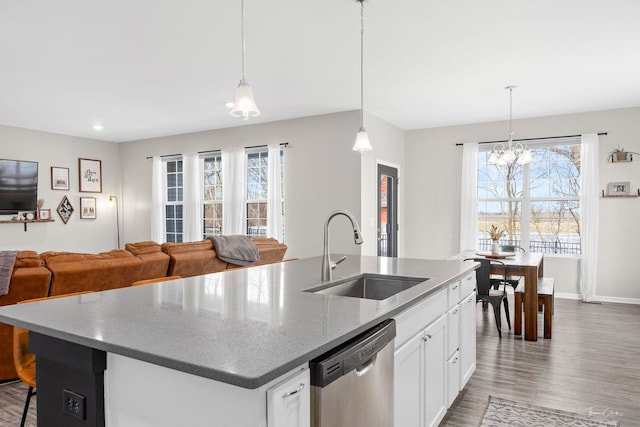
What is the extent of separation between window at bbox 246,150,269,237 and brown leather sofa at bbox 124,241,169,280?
310cm

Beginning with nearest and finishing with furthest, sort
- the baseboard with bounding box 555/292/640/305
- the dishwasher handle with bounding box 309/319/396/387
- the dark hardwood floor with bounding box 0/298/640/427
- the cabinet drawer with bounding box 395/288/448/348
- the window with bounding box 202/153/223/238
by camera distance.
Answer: the dishwasher handle with bounding box 309/319/396/387
the cabinet drawer with bounding box 395/288/448/348
the dark hardwood floor with bounding box 0/298/640/427
the baseboard with bounding box 555/292/640/305
the window with bounding box 202/153/223/238

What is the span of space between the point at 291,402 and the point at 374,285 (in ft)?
5.04

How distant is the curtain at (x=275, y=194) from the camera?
22.0ft

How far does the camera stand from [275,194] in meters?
6.72

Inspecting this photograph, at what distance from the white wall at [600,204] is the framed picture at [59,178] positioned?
6.25 m

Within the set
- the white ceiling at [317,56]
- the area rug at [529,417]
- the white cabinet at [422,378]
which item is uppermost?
the white ceiling at [317,56]

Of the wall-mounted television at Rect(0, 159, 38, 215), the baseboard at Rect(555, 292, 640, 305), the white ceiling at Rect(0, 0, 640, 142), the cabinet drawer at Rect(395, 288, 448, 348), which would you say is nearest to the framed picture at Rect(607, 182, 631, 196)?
the white ceiling at Rect(0, 0, 640, 142)

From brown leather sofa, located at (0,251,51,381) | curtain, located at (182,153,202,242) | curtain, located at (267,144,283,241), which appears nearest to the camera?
brown leather sofa, located at (0,251,51,381)

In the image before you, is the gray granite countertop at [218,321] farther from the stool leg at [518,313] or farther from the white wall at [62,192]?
the white wall at [62,192]

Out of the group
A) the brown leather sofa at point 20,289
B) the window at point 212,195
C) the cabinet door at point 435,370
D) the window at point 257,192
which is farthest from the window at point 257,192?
the cabinet door at point 435,370

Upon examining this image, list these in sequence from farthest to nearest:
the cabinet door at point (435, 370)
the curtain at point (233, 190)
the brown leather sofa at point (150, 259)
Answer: the curtain at point (233, 190) < the brown leather sofa at point (150, 259) < the cabinet door at point (435, 370)

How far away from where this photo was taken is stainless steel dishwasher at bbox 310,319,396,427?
3.99 ft

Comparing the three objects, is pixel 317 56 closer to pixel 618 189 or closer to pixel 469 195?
pixel 469 195

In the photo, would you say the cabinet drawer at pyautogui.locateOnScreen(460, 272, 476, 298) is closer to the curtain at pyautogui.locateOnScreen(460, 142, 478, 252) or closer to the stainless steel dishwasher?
the stainless steel dishwasher
